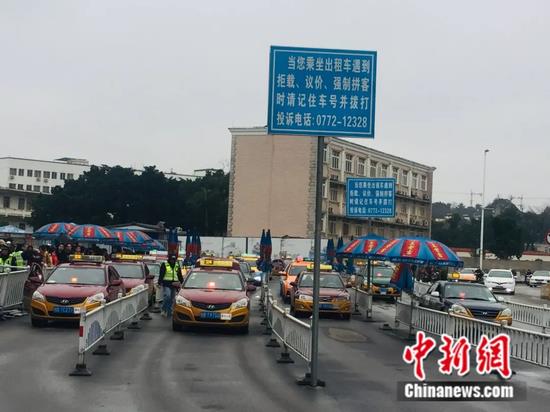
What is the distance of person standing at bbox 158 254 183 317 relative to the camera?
21.0m

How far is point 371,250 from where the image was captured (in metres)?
23.5

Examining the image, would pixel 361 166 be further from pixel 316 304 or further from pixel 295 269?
pixel 316 304

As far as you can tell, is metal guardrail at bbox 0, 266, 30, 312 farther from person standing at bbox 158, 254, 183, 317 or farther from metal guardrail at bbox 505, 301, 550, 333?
metal guardrail at bbox 505, 301, 550, 333

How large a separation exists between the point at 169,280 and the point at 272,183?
5698 centimetres

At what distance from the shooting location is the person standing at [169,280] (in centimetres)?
2100

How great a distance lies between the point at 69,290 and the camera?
685 inches

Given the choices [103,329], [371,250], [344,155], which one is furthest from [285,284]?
[344,155]

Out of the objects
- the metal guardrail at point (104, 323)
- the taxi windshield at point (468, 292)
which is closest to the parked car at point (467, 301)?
the taxi windshield at point (468, 292)

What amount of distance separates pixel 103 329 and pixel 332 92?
627 centimetres

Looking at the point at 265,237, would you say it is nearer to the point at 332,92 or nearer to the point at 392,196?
the point at 392,196

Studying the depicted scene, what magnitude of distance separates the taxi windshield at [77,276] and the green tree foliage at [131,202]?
65.2 m

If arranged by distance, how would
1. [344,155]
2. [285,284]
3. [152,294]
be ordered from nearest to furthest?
[152,294] < [285,284] < [344,155]

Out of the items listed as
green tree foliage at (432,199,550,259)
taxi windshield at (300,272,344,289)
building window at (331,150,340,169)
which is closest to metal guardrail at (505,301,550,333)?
taxi windshield at (300,272,344,289)

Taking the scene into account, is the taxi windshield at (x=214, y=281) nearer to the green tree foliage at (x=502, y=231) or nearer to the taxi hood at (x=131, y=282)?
the taxi hood at (x=131, y=282)
